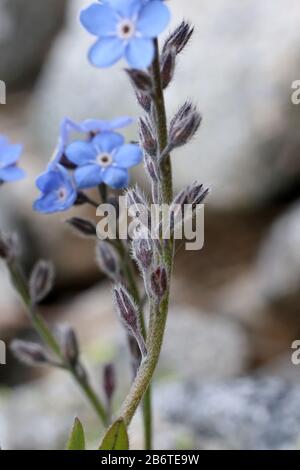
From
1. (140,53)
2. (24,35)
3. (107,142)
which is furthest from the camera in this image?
(24,35)

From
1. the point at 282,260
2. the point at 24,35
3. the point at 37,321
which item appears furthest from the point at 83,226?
the point at 24,35

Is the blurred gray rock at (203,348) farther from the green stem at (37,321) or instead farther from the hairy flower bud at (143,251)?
the hairy flower bud at (143,251)

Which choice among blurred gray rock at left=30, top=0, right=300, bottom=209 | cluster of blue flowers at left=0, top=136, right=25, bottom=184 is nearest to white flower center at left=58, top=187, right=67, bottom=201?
cluster of blue flowers at left=0, top=136, right=25, bottom=184

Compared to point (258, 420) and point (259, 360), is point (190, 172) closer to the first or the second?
point (259, 360)

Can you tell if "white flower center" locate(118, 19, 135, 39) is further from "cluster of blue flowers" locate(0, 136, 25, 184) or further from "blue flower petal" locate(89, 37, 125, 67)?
"cluster of blue flowers" locate(0, 136, 25, 184)

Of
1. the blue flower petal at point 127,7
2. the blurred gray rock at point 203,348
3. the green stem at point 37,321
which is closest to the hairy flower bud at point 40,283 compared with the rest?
the green stem at point 37,321

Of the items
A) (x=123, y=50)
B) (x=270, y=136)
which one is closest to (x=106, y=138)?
(x=123, y=50)

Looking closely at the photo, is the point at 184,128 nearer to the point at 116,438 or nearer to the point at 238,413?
the point at 116,438
